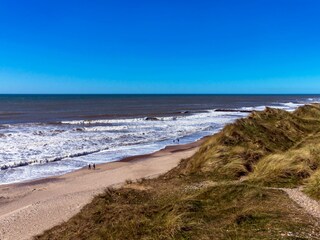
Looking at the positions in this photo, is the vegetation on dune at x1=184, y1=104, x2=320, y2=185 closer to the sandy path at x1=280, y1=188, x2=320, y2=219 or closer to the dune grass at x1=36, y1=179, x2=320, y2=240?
the sandy path at x1=280, y1=188, x2=320, y2=219

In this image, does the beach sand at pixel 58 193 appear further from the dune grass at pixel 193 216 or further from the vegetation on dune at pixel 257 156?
the vegetation on dune at pixel 257 156

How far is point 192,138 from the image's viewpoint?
1081 inches

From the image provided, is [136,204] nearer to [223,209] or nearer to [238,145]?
[223,209]

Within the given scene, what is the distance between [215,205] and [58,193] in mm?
6735

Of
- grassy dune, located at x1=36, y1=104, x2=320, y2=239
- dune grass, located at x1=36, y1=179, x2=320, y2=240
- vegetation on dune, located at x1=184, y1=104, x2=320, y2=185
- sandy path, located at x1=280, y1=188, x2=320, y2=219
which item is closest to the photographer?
dune grass, located at x1=36, y1=179, x2=320, y2=240

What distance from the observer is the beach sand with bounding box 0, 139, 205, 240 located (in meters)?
8.12

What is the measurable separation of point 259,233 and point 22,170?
13326 millimetres

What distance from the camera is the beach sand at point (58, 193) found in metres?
8.12

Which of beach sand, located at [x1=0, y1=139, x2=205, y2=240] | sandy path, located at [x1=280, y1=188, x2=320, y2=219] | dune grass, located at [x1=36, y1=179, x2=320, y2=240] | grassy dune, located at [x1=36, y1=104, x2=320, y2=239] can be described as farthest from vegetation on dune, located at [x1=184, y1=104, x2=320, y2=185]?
beach sand, located at [x1=0, y1=139, x2=205, y2=240]

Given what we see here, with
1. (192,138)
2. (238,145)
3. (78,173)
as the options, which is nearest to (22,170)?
(78,173)

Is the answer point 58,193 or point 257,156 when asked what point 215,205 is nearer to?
point 257,156

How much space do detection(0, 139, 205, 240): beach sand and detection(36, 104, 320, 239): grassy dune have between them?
866 millimetres

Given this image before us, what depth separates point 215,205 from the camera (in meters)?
7.13

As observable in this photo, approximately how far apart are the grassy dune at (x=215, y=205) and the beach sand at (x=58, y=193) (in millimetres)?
866
